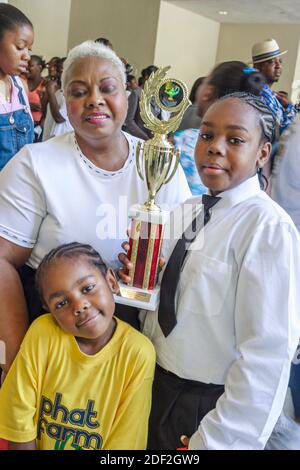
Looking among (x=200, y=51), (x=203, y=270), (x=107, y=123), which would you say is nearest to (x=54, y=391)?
(x=203, y=270)

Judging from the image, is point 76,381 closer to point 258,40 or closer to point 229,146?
point 229,146

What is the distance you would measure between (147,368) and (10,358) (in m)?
0.35

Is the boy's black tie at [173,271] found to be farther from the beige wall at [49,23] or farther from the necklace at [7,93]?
the beige wall at [49,23]

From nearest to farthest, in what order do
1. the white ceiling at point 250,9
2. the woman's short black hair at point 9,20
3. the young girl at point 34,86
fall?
the woman's short black hair at point 9,20
the young girl at point 34,86
the white ceiling at point 250,9

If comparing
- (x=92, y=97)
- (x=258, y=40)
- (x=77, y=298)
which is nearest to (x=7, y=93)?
(x=92, y=97)

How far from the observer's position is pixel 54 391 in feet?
3.72

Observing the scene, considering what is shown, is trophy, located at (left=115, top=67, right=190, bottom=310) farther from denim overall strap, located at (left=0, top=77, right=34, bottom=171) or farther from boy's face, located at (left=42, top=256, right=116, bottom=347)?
denim overall strap, located at (left=0, top=77, right=34, bottom=171)

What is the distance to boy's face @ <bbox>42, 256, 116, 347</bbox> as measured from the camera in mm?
1121

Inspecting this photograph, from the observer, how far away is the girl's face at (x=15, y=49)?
6.11 ft

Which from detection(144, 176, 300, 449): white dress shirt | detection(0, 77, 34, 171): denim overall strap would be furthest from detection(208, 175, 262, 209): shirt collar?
detection(0, 77, 34, 171): denim overall strap

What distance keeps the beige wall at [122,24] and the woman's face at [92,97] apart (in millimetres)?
7821

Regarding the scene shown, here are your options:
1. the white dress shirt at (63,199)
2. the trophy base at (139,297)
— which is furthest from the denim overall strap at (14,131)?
the trophy base at (139,297)

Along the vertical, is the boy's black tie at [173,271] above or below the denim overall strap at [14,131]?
below

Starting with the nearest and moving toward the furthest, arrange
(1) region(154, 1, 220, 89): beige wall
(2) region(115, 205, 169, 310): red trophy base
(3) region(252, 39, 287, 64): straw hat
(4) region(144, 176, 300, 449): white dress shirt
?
(4) region(144, 176, 300, 449): white dress shirt
(2) region(115, 205, 169, 310): red trophy base
(3) region(252, 39, 287, 64): straw hat
(1) region(154, 1, 220, 89): beige wall
